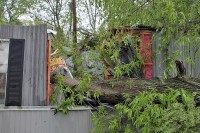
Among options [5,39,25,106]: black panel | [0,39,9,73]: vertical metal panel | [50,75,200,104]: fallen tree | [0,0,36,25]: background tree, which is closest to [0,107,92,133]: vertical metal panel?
[5,39,25,106]: black panel

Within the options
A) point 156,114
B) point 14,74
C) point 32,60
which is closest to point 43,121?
point 14,74

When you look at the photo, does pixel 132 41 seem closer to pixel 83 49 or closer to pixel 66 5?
pixel 83 49

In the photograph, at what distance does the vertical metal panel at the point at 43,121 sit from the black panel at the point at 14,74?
233mm

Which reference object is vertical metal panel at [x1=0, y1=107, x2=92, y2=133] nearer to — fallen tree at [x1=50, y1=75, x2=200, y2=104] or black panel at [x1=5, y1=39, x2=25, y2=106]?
black panel at [x1=5, y1=39, x2=25, y2=106]

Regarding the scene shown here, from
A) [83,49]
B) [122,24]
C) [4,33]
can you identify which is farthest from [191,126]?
[83,49]

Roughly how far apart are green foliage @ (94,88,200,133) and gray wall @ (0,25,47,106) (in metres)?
1.04

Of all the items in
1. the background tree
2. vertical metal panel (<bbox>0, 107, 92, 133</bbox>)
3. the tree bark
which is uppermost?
the background tree

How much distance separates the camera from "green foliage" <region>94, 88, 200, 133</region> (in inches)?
142

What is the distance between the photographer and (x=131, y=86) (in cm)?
454

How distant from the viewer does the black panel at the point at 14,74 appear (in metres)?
4.53

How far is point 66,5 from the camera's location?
1894cm

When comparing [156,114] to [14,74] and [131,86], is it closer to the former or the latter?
[131,86]

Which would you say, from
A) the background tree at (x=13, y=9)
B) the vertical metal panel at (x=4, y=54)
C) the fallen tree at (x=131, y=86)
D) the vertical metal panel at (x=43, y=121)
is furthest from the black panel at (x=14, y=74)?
the background tree at (x=13, y=9)

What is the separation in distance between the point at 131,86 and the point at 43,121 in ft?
4.79
